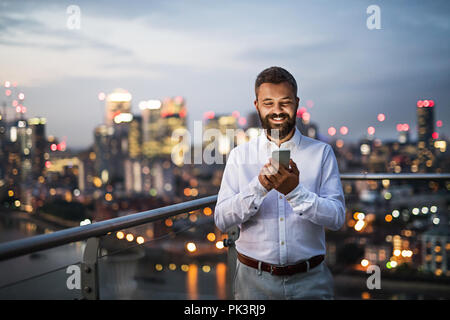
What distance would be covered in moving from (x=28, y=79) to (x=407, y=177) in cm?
4089

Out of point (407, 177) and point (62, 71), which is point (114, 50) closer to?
point (62, 71)

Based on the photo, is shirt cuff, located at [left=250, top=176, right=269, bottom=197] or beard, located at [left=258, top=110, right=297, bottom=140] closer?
shirt cuff, located at [left=250, top=176, right=269, bottom=197]

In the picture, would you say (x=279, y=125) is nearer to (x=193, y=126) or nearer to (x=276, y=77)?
(x=276, y=77)

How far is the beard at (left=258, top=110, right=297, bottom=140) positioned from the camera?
133cm

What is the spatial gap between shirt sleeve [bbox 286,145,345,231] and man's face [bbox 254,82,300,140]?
18 centimetres

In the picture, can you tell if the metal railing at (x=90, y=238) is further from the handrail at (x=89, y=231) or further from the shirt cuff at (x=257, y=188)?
the shirt cuff at (x=257, y=188)

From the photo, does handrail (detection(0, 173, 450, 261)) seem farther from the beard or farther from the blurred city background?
the beard

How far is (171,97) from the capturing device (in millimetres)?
50969

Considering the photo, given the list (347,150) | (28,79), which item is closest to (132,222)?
(347,150)

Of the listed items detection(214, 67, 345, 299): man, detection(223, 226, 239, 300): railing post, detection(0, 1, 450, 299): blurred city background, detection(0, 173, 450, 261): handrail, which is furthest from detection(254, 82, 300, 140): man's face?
detection(223, 226, 239, 300): railing post

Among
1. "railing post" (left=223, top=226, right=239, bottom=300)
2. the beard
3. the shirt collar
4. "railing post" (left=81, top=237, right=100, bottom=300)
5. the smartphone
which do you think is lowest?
"railing post" (left=223, top=226, right=239, bottom=300)

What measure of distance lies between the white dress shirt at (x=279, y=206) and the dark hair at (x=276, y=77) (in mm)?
172

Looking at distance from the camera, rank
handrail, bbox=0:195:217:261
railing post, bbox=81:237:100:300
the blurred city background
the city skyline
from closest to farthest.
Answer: handrail, bbox=0:195:217:261
railing post, bbox=81:237:100:300
the blurred city background
the city skyline
